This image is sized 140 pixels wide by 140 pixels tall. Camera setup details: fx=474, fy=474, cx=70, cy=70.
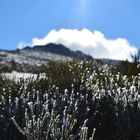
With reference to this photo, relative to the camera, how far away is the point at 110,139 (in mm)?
6184

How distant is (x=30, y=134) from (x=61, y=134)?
322 mm

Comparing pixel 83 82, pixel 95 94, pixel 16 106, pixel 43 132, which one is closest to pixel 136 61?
pixel 83 82

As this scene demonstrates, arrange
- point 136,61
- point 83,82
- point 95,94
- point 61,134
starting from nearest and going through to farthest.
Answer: point 61,134
point 95,94
point 83,82
point 136,61

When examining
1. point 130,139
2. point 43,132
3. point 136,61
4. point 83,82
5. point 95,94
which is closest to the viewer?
point 43,132

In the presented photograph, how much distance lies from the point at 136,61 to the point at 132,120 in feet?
24.8

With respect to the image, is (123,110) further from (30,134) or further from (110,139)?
(30,134)

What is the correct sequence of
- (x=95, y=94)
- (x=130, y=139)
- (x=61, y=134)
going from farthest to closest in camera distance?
1. (x=95, y=94)
2. (x=130, y=139)
3. (x=61, y=134)

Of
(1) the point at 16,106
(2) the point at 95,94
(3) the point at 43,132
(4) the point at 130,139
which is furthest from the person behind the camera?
(2) the point at 95,94

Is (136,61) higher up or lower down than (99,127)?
higher up

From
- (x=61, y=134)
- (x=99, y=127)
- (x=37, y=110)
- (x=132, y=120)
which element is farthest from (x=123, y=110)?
(x=61, y=134)

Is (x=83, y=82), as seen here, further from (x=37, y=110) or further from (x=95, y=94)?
(x=37, y=110)

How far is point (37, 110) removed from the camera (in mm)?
5910

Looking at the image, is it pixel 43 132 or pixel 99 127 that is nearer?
pixel 43 132

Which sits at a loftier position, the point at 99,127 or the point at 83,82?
the point at 83,82
